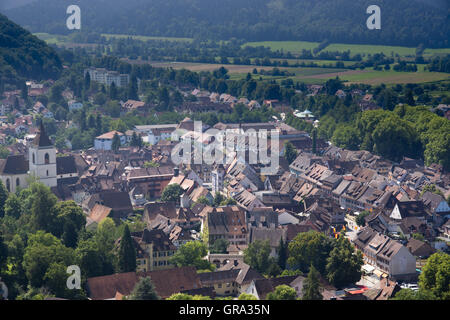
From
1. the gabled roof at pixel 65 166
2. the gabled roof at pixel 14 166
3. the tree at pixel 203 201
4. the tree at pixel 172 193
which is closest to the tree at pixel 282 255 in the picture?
the tree at pixel 203 201

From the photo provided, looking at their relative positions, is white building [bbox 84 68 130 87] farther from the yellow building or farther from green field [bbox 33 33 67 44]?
the yellow building

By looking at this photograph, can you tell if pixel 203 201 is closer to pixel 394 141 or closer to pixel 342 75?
pixel 394 141

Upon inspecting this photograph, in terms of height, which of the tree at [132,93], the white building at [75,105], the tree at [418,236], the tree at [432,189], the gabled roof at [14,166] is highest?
the tree at [132,93]

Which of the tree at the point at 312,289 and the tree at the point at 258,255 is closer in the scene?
the tree at the point at 312,289

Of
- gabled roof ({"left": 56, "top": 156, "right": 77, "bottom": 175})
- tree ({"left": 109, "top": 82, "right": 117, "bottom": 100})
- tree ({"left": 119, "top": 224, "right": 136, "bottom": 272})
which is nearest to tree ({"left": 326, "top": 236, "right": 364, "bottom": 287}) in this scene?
tree ({"left": 119, "top": 224, "right": 136, "bottom": 272})

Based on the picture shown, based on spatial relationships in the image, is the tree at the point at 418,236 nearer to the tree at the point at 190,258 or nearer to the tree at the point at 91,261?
the tree at the point at 190,258

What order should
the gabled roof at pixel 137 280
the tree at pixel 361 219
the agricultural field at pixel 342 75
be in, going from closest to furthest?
the gabled roof at pixel 137 280
the tree at pixel 361 219
the agricultural field at pixel 342 75

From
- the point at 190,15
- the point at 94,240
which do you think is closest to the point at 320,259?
the point at 94,240

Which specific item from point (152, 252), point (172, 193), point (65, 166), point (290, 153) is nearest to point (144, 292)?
point (152, 252)
